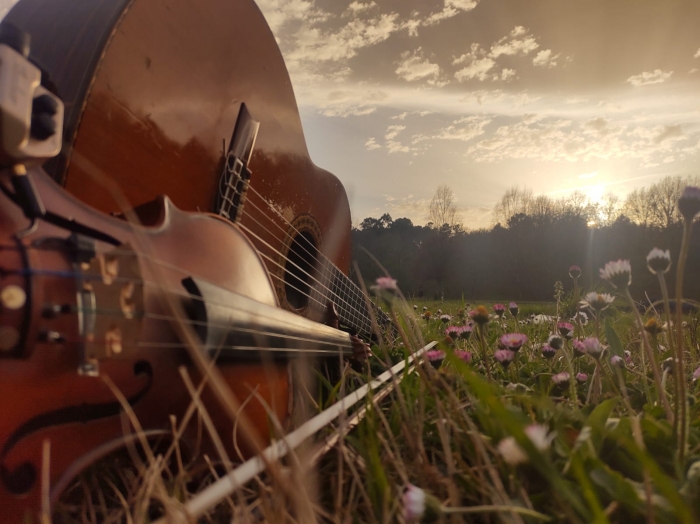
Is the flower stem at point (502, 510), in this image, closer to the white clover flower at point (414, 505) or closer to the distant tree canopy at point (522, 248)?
the white clover flower at point (414, 505)

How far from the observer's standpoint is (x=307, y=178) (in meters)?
1.84

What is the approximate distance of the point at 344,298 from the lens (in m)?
2.20

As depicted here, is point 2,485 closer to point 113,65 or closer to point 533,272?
point 113,65

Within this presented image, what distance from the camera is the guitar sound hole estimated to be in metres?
1.68

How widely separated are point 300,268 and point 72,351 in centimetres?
106

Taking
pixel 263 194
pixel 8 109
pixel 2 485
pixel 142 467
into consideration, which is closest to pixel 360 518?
pixel 142 467

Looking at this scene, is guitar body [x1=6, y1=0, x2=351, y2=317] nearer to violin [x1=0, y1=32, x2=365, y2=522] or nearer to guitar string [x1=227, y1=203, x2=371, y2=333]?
guitar string [x1=227, y1=203, x2=371, y2=333]

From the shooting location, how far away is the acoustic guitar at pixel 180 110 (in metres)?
0.83

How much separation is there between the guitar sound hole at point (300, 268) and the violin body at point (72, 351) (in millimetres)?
877

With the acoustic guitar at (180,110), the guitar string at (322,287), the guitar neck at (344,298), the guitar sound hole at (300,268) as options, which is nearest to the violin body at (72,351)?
the acoustic guitar at (180,110)

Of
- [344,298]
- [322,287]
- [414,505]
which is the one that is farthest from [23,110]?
[344,298]

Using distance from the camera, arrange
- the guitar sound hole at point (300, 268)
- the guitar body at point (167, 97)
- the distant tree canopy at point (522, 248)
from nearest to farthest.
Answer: the guitar body at point (167, 97)
the guitar sound hole at point (300, 268)
the distant tree canopy at point (522, 248)

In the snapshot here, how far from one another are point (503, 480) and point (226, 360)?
47cm

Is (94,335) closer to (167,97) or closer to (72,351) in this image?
(72,351)
